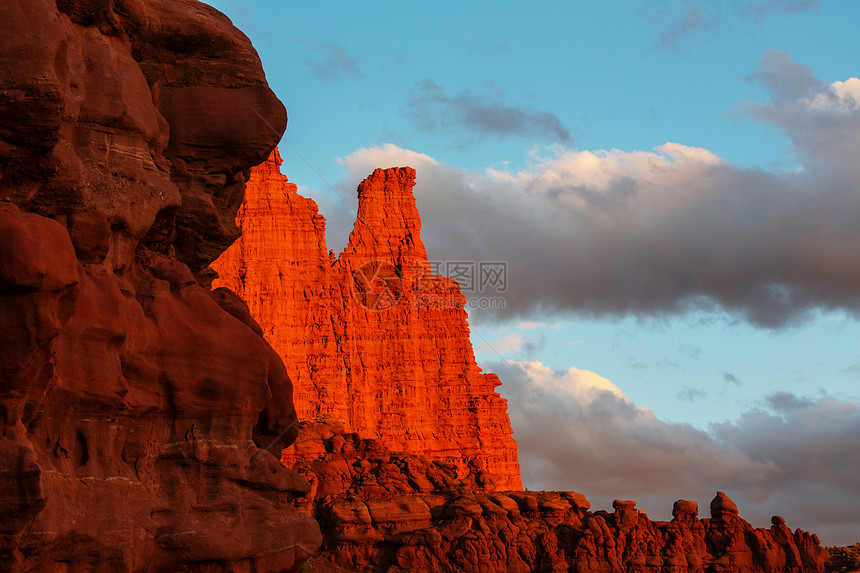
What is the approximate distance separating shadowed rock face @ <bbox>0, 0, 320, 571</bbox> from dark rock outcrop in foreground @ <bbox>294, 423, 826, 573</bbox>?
32.9m

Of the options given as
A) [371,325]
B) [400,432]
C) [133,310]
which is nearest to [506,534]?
[133,310]

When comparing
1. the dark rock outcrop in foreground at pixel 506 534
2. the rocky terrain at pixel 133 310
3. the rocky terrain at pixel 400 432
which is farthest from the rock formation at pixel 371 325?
the rocky terrain at pixel 133 310

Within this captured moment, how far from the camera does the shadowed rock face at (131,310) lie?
17.9 m

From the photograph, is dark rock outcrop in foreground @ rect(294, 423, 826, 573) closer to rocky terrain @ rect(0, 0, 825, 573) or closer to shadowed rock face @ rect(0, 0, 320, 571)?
rocky terrain @ rect(0, 0, 825, 573)

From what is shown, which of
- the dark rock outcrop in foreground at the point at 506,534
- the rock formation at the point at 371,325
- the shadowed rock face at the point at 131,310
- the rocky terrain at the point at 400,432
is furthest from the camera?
the rock formation at the point at 371,325

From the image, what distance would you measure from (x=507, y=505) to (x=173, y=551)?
44.4 m

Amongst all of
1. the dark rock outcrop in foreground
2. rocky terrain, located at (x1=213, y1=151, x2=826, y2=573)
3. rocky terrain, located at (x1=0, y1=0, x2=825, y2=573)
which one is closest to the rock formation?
rocky terrain, located at (x1=213, y1=151, x2=826, y2=573)

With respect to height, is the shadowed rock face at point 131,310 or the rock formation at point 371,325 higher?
the rock formation at point 371,325

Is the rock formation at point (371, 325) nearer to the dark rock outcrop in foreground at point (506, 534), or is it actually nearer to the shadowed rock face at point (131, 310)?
the dark rock outcrop in foreground at point (506, 534)

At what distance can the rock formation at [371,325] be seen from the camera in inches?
4001

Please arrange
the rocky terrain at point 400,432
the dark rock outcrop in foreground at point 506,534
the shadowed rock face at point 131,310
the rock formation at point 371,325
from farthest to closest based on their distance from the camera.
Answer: the rock formation at point 371,325 → the rocky terrain at point 400,432 → the dark rock outcrop in foreground at point 506,534 → the shadowed rock face at point 131,310

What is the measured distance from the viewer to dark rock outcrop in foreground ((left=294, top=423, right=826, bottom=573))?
2286 inches

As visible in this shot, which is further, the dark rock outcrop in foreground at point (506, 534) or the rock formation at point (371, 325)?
the rock formation at point (371, 325)

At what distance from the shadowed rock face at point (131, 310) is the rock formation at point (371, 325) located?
73.0 metres
